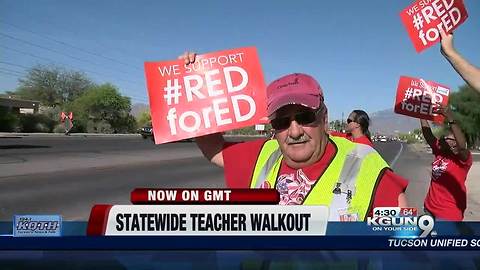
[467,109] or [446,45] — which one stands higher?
[446,45]

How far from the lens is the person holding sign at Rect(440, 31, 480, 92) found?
1587mm

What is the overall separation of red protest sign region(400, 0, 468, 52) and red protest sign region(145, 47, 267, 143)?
1.77 feet

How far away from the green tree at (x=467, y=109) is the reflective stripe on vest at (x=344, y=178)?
1.22 ft

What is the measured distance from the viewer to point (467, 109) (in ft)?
6.39

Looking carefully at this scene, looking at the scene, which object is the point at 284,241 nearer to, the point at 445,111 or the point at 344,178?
the point at 344,178

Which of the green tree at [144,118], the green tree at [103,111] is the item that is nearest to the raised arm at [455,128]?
the green tree at [144,118]

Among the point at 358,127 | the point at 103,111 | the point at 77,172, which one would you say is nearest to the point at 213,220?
the point at 103,111

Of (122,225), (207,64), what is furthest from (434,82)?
(122,225)

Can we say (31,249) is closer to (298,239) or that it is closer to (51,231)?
(51,231)

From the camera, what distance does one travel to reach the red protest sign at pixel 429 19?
166cm

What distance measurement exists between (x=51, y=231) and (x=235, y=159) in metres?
0.88

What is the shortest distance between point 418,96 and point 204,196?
2.96 feet

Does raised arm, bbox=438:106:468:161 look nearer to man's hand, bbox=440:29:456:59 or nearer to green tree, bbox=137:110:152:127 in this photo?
man's hand, bbox=440:29:456:59

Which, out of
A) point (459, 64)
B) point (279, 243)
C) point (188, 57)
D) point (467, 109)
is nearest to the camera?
point (279, 243)
